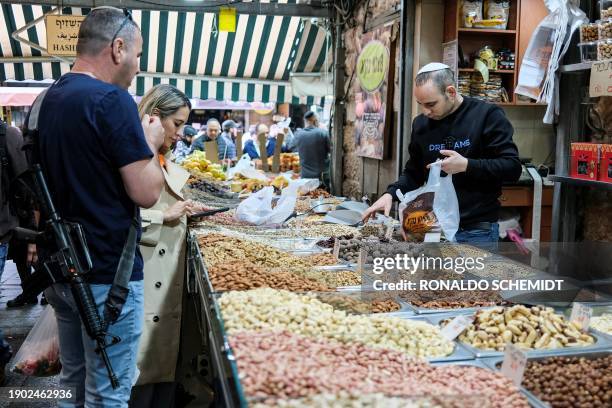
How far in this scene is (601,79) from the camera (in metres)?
3.24

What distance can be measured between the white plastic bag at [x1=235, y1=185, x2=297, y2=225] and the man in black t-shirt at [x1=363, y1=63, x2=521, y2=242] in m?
0.83

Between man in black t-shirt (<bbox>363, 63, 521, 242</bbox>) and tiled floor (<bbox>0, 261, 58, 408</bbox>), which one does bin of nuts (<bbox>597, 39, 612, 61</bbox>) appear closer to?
man in black t-shirt (<bbox>363, 63, 521, 242</bbox>)

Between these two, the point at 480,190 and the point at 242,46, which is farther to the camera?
the point at 242,46

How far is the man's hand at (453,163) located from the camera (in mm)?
2996

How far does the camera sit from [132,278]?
7.67 ft

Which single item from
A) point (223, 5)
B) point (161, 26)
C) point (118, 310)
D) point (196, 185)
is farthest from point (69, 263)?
point (161, 26)

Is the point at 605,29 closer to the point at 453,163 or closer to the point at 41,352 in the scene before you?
the point at 453,163

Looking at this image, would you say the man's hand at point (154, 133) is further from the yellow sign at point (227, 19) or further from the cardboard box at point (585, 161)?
the yellow sign at point (227, 19)

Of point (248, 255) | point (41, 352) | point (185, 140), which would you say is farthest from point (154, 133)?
point (185, 140)

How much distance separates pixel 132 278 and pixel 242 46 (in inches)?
347

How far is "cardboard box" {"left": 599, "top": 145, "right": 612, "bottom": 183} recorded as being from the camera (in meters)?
3.24

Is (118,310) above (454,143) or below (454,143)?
below

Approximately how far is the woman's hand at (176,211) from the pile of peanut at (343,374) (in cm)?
156

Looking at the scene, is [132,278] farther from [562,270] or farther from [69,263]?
[562,270]
